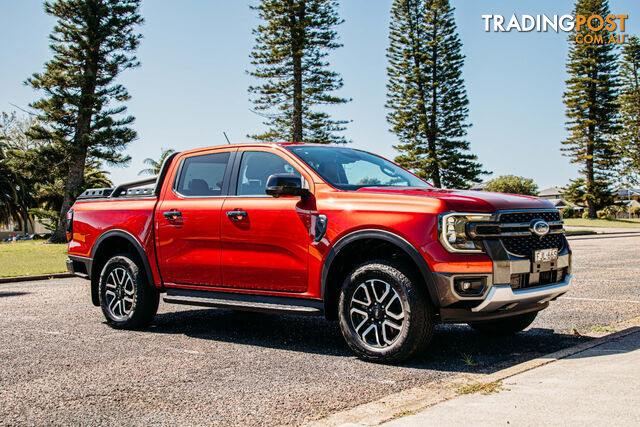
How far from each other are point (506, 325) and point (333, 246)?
1990 millimetres

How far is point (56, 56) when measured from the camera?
3256 cm

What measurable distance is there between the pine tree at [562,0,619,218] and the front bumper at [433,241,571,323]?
54.5m

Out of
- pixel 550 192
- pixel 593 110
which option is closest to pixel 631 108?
pixel 593 110

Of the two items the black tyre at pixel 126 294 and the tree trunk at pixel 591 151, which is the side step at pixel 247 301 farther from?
the tree trunk at pixel 591 151

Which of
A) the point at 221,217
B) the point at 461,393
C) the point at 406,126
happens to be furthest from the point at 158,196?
the point at 406,126

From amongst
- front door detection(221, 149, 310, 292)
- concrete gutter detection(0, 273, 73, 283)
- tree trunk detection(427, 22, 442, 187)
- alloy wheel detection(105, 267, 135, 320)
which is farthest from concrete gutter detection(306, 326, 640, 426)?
tree trunk detection(427, 22, 442, 187)

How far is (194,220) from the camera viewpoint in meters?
6.16

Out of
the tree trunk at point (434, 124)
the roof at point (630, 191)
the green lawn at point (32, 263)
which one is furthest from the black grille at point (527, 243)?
the roof at point (630, 191)

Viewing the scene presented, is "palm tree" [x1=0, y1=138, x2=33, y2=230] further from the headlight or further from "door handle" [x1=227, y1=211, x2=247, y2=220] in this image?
the headlight

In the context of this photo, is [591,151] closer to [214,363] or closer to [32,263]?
[32,263]

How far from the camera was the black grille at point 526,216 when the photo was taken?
191 inches

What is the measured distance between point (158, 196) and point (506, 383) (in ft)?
13.6

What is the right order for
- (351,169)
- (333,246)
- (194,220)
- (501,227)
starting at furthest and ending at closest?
1. (194,220)
2. (351,169)
3. (333,246)
4. (501,227)

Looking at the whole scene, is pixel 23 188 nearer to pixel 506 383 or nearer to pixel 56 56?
pixel 56 56
